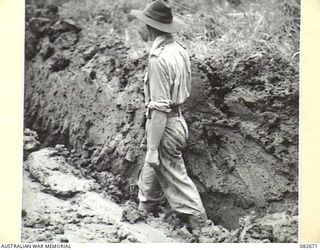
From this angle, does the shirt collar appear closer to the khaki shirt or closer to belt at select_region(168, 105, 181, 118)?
the khaki shirt

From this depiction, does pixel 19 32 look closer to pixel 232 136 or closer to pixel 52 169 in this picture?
pixel 52 169

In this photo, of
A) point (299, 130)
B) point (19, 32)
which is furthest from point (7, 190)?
point (299, 130)

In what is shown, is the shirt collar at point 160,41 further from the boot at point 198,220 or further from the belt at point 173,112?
the boot at point 198,220

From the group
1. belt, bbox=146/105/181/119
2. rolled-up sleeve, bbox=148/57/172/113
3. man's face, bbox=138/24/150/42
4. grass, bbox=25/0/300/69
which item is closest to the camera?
rolled-up sleeve, bbox=148/57/172/113

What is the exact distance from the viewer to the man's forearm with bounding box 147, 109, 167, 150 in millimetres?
7031

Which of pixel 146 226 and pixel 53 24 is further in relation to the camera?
pixel 53 24

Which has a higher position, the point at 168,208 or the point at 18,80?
the point at 18,80

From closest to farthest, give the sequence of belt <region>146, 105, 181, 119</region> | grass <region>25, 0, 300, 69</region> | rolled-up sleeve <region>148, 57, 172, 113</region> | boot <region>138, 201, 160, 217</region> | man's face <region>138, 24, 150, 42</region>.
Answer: rolled-up sleeve <region>148, 57, 172, 113</region> < belt <region>146, 105, 181, 119</region> < boot <region>138, 201, 160, 217</region> < grass <region>25, 0, 300, 69</region> < man's face <region>138, 24, 150, 42</region>

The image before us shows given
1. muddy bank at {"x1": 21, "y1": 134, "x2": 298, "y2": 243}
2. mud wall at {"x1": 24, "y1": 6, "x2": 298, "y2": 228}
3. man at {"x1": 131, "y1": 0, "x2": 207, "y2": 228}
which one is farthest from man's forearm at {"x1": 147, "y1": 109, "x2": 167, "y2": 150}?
muddy bank at {"x1": 21, "y1": 134, "x2": 298, "y2": 243}

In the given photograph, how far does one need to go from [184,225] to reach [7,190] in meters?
1.75

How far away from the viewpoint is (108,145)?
7.62 metres

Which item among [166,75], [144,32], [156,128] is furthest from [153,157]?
[144,32]

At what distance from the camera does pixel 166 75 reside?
277 inches

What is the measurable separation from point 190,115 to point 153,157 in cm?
72
